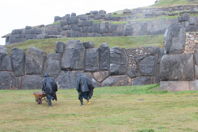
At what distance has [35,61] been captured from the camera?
25328 millimetres

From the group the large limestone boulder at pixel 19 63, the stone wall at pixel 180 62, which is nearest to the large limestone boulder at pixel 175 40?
the stone wall at pixel 180 62

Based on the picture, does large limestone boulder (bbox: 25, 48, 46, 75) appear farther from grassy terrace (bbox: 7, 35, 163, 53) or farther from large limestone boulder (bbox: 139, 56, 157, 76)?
large limestone boulder (bbox: 139, 56, 157, 76)

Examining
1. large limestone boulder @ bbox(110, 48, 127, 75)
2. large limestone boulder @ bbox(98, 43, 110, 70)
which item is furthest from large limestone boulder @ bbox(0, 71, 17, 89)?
large limestone boulder @ bbox(110, 48, 127, 75)

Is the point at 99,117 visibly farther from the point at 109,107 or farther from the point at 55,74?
the point at 55,74

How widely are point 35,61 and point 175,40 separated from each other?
9.41 m

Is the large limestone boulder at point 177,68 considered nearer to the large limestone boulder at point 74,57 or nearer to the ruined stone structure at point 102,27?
the large limestone boulder at point 74,57

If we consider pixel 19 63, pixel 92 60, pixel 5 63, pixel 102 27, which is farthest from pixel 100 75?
pixel 102 27

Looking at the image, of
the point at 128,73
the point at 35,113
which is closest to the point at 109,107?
the point at 35,113

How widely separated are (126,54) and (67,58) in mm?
3352

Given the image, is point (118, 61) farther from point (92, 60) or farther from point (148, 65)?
point (148, 65)

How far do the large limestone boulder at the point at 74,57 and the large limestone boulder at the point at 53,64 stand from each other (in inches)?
13.3

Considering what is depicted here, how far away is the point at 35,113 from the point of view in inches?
571

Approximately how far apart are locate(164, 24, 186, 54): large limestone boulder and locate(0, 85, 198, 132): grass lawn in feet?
6.49

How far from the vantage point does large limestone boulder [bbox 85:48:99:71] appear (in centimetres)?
2459
